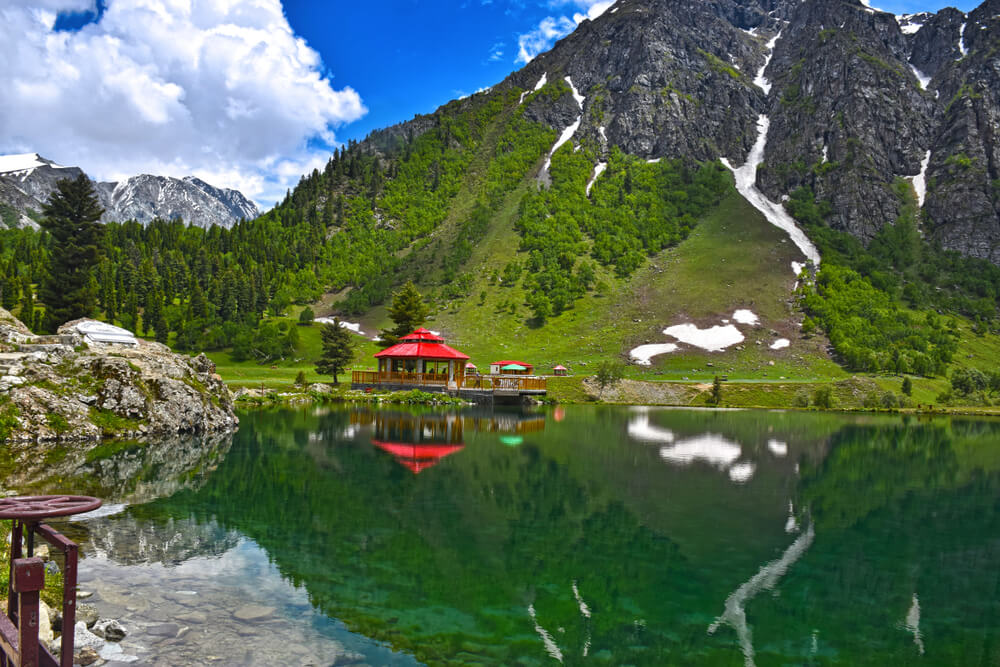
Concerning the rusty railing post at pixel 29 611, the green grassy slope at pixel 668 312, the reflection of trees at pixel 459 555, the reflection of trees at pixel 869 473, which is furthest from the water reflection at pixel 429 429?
the green grassy slope at pixel 668 312

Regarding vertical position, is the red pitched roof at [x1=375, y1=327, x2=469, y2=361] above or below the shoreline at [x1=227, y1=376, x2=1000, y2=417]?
above

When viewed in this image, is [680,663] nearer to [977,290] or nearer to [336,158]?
[977,290]

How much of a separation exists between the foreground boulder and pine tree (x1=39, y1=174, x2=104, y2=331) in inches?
910

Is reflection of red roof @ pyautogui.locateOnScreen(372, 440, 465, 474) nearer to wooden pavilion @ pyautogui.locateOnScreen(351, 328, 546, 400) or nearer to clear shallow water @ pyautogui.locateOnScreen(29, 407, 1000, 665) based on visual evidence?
clear shallow water @ pyautogui.locateOnScreen(29, 407, 1000, 665)

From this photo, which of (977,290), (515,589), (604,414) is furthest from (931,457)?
(977,290)

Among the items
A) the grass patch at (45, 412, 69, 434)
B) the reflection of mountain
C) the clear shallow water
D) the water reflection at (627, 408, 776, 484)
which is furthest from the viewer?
the reflection of mountain

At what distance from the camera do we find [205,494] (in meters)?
17.9

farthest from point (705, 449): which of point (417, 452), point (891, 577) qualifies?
point (891, 577)

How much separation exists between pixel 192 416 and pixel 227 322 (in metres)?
64.8

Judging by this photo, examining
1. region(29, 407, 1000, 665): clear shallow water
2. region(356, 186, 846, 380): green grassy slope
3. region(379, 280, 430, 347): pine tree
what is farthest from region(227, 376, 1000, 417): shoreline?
region(29, 407, 1000, 665): clear shallow water

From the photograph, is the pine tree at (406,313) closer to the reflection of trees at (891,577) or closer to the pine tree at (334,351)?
the pine tree at (334,351)

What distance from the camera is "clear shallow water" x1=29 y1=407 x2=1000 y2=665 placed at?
9.31 m

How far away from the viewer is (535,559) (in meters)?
13.2

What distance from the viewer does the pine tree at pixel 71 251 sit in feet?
173
